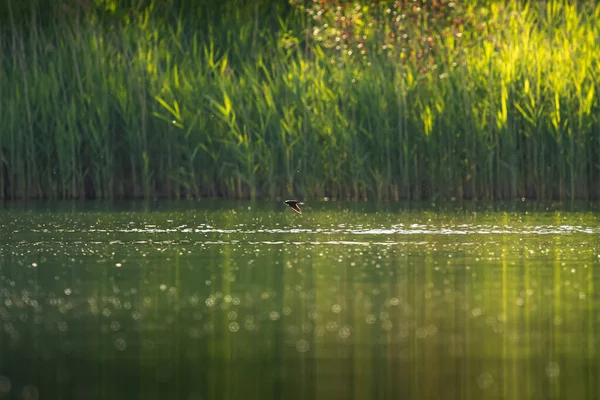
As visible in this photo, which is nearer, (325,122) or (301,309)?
(301,309)

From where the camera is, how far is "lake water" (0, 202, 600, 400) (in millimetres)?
5516

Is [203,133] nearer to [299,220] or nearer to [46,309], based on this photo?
[299,220]

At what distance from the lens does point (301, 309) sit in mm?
7520

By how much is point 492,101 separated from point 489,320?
9.37 m

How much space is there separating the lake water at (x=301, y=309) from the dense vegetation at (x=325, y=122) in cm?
288

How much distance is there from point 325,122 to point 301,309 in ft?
29.8

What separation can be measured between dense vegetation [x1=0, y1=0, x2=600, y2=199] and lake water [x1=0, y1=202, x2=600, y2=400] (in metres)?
2.88

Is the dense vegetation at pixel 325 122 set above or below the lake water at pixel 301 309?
above

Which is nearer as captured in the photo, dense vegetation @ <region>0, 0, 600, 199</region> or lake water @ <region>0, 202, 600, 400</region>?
lake water @ <region>0, 202, 600, 400</region>

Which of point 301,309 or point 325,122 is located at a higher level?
point 325,122

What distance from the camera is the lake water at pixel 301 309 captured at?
5.52 meters

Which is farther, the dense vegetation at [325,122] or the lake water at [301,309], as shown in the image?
the dense vegetation at [325,122]

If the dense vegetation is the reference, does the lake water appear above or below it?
below

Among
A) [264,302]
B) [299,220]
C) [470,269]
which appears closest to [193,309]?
[264,302]
